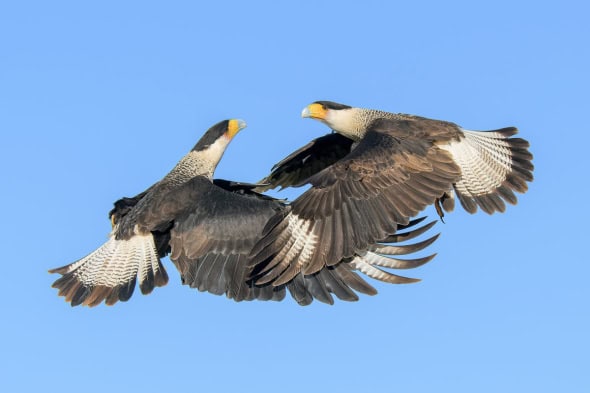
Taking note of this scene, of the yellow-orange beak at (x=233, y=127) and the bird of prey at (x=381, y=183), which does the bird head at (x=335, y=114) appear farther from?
the yellow-orange beak at (x=233, y=127)

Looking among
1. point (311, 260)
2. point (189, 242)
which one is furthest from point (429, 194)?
point (189, 242)

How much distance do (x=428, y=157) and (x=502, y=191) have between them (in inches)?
39.5

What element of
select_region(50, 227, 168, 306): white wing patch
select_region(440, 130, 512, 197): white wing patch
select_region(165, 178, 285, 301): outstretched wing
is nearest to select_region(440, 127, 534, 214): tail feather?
select_region(440, 130, 512, 197): white wing patch

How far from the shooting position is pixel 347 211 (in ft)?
29.5

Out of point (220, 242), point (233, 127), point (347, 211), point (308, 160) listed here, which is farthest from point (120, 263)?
point (308, 160)

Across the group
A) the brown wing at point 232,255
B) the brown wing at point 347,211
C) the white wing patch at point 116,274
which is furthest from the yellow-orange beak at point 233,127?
the brown wing at point 347,211

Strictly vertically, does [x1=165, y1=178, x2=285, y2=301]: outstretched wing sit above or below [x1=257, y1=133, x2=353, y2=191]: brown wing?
below

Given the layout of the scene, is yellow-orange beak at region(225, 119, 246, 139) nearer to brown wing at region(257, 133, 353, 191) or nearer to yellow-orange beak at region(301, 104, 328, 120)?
brown wing at region(257, 133, 353, 191)

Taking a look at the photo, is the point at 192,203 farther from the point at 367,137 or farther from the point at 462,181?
the point at 462,181

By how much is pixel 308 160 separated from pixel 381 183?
7.07 feet

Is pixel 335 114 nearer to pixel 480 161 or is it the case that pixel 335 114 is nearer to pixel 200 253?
pixel 480 161

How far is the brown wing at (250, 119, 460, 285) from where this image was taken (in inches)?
350

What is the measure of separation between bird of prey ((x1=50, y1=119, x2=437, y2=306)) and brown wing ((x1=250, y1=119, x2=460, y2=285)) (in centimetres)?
23

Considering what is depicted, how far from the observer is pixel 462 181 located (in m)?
10.1
